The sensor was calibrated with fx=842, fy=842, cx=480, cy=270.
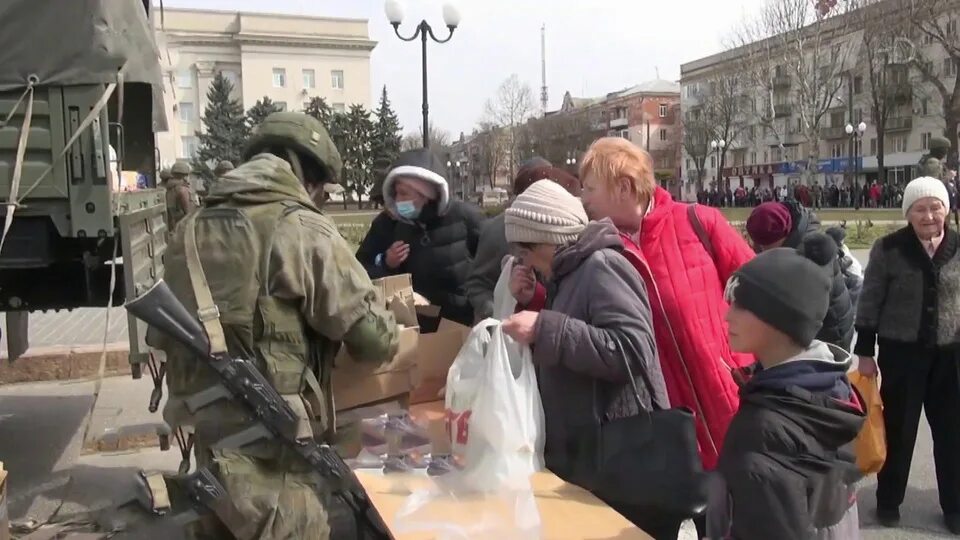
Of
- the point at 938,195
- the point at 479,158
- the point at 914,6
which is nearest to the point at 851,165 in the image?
the point at 914,6

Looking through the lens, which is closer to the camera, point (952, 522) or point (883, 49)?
point (952, 522)

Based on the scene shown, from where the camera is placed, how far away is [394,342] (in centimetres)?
253

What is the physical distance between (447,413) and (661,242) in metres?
0.96

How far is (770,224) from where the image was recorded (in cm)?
415

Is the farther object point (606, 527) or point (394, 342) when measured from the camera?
point (394, 342)

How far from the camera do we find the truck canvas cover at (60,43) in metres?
4.14

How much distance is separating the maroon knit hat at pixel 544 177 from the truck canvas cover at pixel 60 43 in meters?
2.13

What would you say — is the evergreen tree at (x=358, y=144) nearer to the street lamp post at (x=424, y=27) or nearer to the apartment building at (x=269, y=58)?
the apartment building at (x=269, y=58)

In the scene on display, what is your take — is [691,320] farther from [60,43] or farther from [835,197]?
[835,197]

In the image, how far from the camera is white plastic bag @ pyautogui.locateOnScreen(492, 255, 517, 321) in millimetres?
3131

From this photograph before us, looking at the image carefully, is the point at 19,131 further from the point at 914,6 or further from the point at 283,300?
the point at 914,6

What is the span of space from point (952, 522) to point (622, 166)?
9.44 feet

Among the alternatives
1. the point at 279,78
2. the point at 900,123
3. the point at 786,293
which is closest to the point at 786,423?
the point at 786,293

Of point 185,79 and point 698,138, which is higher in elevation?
point 185,79
